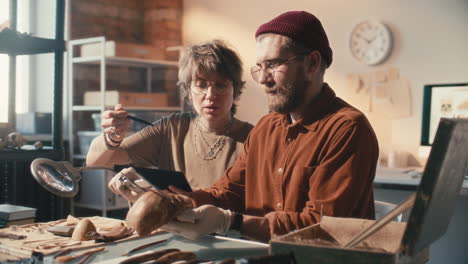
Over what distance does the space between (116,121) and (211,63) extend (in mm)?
444

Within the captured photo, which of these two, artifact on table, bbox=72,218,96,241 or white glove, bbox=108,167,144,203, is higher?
white glove, bbox=108,167,144,203

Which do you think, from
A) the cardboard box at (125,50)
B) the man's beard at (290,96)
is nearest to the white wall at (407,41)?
the cardboard box at (125,50)

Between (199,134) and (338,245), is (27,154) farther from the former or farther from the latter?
(338,245)

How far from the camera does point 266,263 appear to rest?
2.97 ft

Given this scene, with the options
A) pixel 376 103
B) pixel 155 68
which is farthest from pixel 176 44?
pixel 376 103

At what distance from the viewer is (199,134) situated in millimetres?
2197

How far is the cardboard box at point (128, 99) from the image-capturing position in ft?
A: 14.2

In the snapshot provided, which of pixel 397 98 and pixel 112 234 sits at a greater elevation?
pixel 397 98

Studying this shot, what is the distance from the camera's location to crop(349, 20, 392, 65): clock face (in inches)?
161

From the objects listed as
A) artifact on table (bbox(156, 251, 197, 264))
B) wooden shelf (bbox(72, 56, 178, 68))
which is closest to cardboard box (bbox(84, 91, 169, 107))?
wooden shelf (bbox(72, 56, 178, 68))

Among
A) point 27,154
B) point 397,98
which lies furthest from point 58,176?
point 397,98

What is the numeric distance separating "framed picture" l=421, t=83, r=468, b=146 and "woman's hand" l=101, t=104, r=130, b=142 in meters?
2.23

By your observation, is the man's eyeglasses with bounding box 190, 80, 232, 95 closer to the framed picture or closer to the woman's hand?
the woman's hand

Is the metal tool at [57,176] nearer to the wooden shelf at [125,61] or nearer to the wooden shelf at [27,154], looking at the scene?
the wooden shelf at [27,154]
